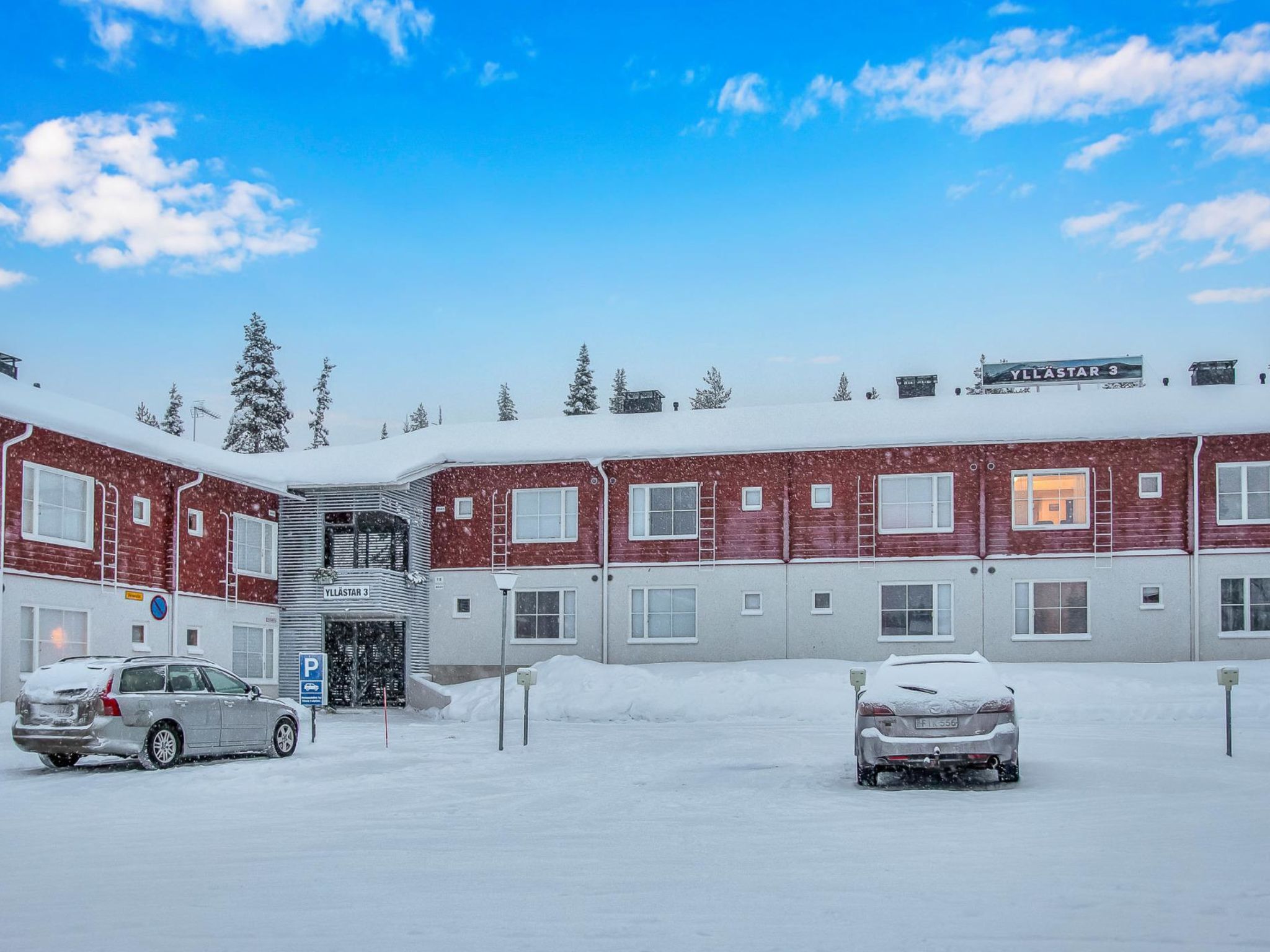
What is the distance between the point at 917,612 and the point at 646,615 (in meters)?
6.68

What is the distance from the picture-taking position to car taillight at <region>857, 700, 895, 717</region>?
1449cm

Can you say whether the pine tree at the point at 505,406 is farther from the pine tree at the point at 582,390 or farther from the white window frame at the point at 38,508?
the white window frame at the point at 38,508

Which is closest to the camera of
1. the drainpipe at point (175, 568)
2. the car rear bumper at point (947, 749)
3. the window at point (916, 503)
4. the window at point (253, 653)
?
the car rear bumper at point (947, 749)

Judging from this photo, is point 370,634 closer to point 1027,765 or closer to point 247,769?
point 247,769

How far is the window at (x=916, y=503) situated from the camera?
3102 cm

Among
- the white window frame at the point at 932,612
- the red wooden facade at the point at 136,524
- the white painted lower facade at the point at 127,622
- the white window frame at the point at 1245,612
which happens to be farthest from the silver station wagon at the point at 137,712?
the white window frame at the point at 1245,612

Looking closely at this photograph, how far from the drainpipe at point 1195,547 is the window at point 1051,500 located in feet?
7.55

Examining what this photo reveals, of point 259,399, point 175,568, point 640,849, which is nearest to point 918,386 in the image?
point 175,568

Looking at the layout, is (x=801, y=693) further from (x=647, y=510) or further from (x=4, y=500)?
(x=4, y=500)

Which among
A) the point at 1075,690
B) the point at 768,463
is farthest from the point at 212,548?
the point at 1075,690

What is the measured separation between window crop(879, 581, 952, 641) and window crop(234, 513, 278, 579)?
50.4ft

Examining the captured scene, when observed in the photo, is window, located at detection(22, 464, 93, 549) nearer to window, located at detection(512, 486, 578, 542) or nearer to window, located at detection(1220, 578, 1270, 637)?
window, located at detection(512, 486, 578, 542)

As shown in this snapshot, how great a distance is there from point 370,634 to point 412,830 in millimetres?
22185

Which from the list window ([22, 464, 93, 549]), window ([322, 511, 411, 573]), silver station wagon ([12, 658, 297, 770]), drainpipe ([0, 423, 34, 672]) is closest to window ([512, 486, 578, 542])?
window ([322, 511, 411, 573])
